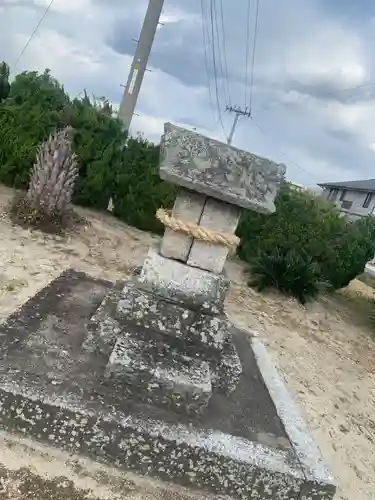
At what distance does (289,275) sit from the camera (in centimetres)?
730

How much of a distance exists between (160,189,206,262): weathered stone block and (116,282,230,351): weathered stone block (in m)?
0.31

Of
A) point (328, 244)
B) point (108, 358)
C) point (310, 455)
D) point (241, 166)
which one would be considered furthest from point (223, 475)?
point (328, 244)

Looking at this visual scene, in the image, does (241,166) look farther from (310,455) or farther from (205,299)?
(310,455)

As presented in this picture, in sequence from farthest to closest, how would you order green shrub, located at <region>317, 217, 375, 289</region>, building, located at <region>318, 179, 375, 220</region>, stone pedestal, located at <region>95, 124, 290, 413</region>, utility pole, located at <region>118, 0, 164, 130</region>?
building, located at <region>318, 179, 375, 220</region> → utility pole, located at <region>118, 0, 164, 130</region> → green shrub, located at <region>317, 217, 375, 289</region> → stone pedestal, located at <region>95, 124, 290, 413</region>

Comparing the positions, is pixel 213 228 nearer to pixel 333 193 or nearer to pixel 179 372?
pixel 179 372

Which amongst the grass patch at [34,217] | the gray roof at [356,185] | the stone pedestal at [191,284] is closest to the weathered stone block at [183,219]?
the stone pedestal at [191,284]

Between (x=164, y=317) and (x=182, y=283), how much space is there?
0.24m

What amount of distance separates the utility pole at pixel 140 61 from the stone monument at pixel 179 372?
752 cm

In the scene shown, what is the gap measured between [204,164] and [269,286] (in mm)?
4854

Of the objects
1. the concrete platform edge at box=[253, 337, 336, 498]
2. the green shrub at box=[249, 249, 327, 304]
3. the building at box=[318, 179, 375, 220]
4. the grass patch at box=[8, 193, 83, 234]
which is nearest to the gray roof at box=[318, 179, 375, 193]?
the building at box=[318, 179, 375, 220]

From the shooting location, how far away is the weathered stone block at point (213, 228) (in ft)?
9.76

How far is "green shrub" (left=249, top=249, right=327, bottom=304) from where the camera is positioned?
7285 mm

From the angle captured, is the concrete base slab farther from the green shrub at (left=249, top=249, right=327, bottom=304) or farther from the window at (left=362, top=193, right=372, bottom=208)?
the window at (left=362, top=193, right=372, bottom=208)

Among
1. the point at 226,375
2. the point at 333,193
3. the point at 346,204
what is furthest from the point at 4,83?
the point at 333,193
